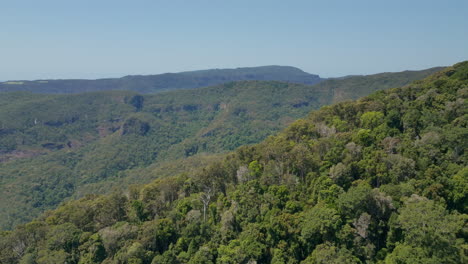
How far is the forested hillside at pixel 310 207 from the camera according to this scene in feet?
118

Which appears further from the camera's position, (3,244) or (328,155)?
(328,155)

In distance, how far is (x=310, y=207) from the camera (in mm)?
43438

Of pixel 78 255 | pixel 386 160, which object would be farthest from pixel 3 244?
pixel 386 160

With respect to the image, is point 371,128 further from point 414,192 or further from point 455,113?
point 414,192

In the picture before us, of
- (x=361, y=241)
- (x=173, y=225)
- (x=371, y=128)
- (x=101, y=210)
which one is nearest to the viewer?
(x=361, y=241)

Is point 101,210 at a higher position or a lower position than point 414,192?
lower

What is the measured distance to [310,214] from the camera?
38938mm

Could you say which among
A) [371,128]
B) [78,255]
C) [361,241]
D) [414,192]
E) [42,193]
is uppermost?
[371,128]

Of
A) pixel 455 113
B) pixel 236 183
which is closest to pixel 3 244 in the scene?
pixel 236 183

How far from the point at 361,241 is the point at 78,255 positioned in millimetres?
39908

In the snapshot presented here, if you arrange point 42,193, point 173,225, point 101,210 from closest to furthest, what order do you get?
point 173,225
point 101,210
point 42,193

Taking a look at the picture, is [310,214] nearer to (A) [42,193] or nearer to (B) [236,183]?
(B) [236,183]

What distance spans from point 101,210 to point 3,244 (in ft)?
47.8

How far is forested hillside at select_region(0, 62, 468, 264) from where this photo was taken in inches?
1411
